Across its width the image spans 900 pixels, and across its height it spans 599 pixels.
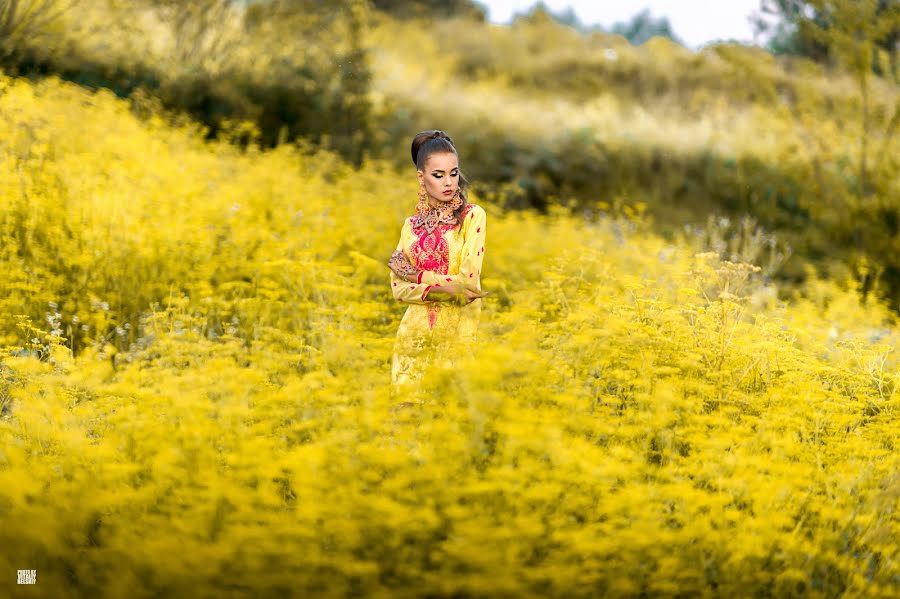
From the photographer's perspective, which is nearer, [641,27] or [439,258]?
[439,258]

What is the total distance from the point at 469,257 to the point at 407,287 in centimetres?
28

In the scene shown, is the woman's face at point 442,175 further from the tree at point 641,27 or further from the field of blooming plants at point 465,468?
the tree at point 641,27

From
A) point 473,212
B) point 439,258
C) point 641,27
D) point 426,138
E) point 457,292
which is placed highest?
point 641,27

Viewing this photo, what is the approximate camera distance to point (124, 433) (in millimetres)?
2758

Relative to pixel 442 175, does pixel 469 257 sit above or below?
below

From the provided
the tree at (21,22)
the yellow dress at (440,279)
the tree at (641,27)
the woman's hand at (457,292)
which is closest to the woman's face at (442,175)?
the yellow dress at (440,279)

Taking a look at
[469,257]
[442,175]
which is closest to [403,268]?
[469,257]

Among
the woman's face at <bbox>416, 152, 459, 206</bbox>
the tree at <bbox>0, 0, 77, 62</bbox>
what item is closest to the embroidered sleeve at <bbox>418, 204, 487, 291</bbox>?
the woman's face at <bbox>416, 152, 459, 206</bbox>

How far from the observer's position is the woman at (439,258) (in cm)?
328

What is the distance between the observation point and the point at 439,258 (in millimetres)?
3400

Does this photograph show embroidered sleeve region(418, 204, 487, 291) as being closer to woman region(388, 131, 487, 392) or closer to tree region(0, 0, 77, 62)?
woman region(388, 131, 487, 392)

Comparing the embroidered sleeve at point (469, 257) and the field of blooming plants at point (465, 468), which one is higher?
the embroidered sleeve at point (469, 257)

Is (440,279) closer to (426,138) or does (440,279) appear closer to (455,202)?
(455,202)

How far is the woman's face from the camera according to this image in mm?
3333
